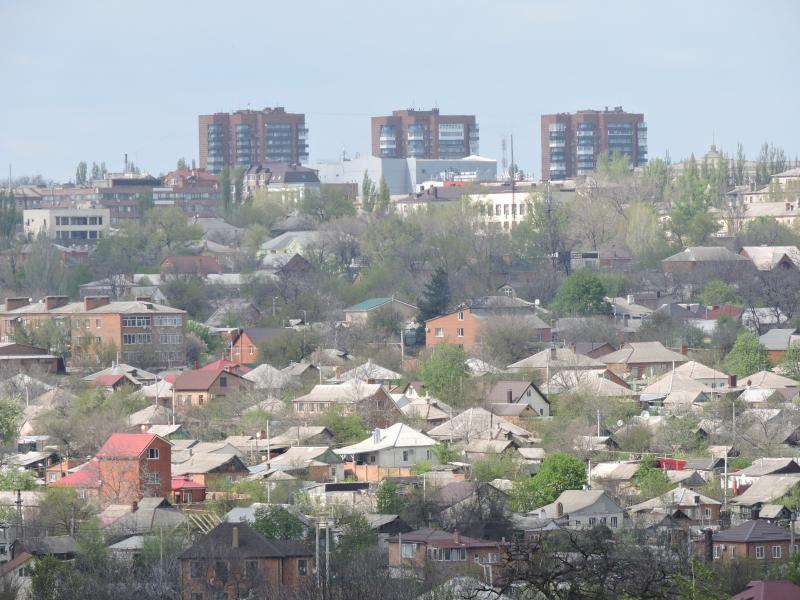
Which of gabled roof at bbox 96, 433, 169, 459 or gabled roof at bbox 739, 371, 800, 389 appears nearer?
gabled roof at bbox 96, 433, 169, 459

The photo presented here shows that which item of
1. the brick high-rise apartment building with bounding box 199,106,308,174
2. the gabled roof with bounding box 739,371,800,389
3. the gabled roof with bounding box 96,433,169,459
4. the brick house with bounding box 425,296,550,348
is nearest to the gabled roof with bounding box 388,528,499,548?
the gabled roof with bounding box 96,433,169,459

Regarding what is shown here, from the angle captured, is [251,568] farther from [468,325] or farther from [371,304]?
[371,304]

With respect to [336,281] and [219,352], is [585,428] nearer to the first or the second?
[219,352]

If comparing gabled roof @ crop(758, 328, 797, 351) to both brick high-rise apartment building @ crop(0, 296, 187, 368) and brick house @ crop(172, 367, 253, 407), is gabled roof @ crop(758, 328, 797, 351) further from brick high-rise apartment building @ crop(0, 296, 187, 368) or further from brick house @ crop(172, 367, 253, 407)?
brick high-rise apartment building @ crop(0, 296, 187, 368)

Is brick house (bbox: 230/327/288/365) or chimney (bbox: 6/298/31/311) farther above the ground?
chimney (bbox: 6/298/31/311)

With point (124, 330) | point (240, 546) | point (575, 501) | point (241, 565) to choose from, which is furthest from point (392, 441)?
point (124, 330)

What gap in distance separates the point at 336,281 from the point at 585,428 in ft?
86.3

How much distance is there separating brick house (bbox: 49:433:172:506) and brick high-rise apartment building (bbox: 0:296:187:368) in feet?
62.4

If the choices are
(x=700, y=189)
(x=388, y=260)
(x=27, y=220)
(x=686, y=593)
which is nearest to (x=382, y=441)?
(x=686, y=593)

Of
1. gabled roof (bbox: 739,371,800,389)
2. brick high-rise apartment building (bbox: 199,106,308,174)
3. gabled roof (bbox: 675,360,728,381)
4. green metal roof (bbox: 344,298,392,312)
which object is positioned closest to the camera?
gabled roof (bbox: 739,371,800,389)

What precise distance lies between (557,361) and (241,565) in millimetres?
22986

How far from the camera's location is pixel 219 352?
5725cm

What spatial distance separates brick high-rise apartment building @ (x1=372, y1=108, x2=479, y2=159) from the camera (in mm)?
133000

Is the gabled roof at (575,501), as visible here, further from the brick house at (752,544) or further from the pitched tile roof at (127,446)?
the pitched tile roof at (127,446)
